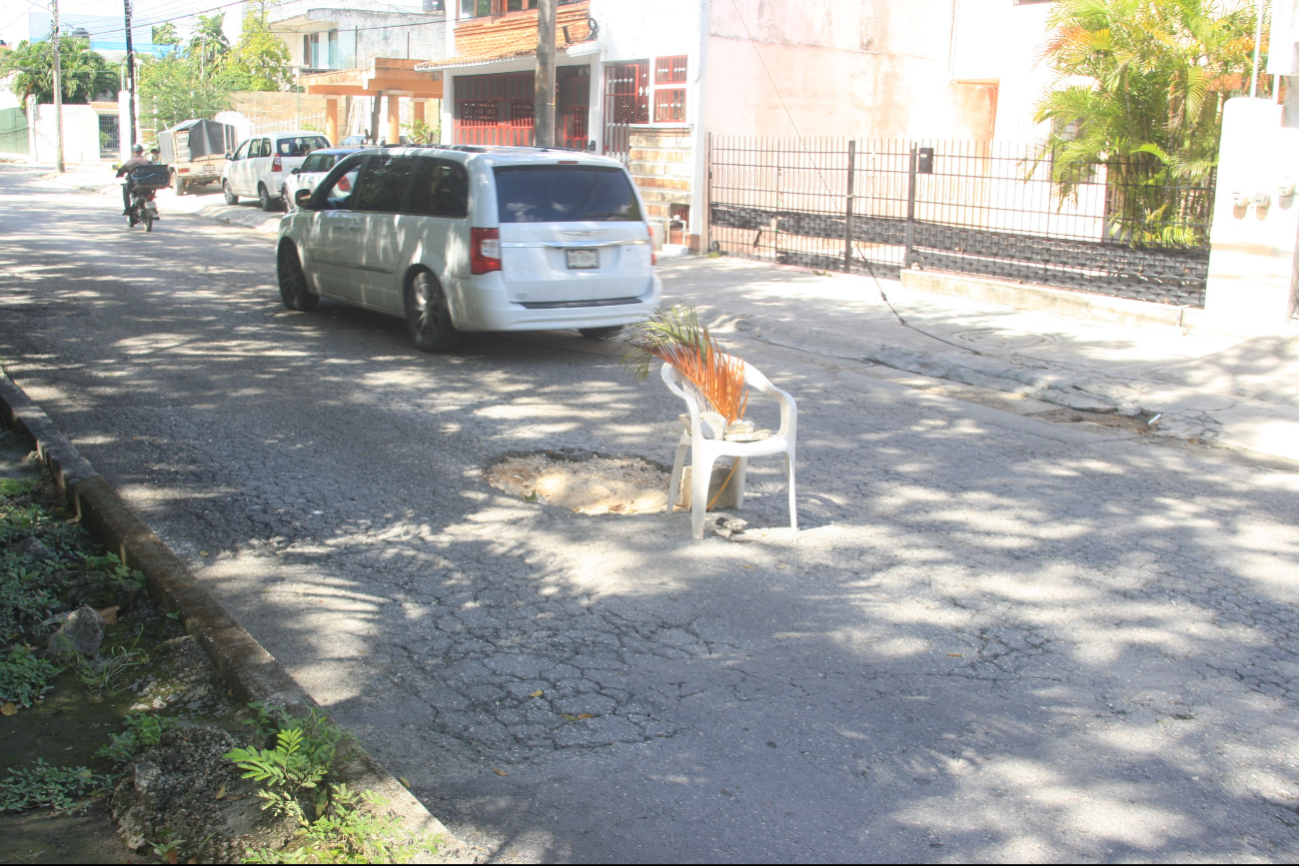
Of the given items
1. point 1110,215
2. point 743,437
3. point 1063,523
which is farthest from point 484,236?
point 1110,215

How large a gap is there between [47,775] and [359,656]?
3.79ft

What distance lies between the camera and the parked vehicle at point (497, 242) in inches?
368

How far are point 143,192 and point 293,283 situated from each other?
37.4ft

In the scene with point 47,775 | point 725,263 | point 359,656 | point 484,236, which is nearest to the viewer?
point 47,775

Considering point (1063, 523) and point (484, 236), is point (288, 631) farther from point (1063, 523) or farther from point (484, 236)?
point (484, 236)

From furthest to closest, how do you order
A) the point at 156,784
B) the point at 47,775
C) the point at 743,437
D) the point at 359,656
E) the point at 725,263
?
the point at 725,263, the point at 743,437, the point at 359,656, the point at 47,775, the point at 156,784

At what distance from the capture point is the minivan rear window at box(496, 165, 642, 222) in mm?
9352

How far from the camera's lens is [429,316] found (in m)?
9.98

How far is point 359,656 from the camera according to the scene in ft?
14.1

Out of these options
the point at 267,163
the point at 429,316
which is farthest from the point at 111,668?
the point at 267,163

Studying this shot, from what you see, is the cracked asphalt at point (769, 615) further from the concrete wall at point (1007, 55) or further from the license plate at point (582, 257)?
the concrete wall at point (1007, 55)

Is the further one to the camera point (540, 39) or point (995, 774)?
point (540, 39)

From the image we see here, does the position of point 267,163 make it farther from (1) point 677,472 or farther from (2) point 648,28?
(1) point 677,472

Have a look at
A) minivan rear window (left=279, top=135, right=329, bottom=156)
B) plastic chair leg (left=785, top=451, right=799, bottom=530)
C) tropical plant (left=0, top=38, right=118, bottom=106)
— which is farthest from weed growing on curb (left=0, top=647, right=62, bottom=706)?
→ tropical plant (left=0, top=38, right=118, bottom=106)
